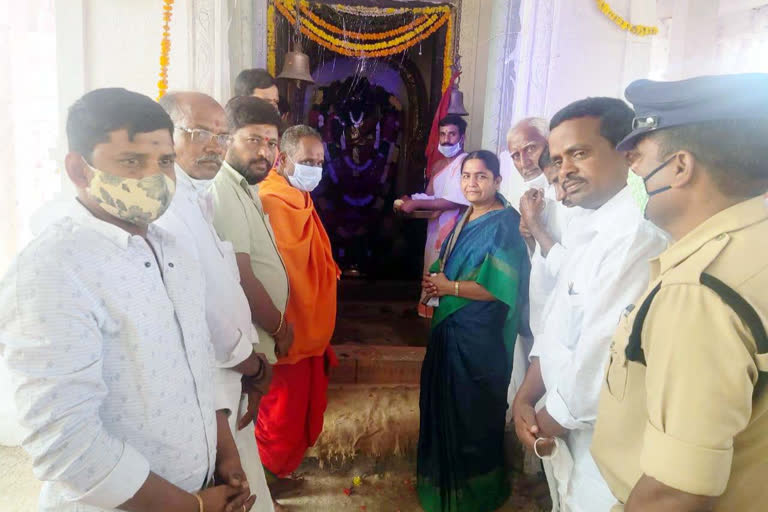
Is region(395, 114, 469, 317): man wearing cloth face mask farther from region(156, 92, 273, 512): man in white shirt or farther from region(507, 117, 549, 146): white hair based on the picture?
region(156, 92, 273, 512): man in white shirt

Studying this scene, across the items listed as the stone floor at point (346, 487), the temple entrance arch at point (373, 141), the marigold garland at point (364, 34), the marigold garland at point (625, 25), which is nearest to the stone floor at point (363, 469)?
the stone floor at point (346, 487)

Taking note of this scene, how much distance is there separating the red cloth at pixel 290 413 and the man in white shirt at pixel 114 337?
3.83 ft

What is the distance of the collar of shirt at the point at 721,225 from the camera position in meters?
0.90

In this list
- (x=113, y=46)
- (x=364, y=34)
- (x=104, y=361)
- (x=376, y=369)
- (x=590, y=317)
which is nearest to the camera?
(x=104, y=361)

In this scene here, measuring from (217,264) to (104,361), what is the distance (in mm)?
592

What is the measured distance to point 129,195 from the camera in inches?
42.8

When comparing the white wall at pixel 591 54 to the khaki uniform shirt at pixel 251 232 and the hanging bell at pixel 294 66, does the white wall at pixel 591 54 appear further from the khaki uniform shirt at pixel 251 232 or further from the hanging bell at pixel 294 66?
the hanging bell at pixel 294 66

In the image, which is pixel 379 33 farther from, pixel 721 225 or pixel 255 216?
pixel 721 225

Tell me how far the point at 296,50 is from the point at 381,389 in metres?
3.16

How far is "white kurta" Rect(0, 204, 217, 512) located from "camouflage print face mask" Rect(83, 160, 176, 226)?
5cm

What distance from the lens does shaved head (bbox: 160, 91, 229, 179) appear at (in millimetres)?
1738

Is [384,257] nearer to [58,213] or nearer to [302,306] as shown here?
[302,306]

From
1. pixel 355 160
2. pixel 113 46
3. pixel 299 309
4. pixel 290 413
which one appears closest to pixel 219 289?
pixel 299 309

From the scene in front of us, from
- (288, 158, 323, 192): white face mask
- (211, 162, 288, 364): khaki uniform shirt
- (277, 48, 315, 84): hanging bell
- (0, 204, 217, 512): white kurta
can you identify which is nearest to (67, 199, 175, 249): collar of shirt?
(0, 204, 217, 512): white kurta
